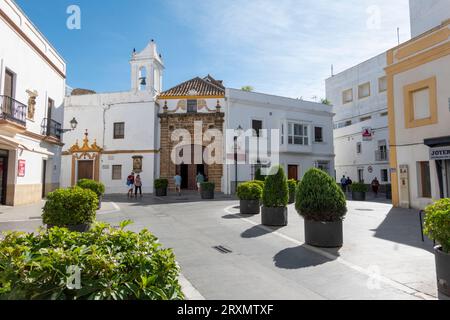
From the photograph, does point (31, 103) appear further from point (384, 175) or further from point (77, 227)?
point (384, 175)

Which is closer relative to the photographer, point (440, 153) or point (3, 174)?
point (440, 153)

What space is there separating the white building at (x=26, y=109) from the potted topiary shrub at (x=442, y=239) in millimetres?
14099

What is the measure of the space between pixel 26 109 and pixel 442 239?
1722 cm

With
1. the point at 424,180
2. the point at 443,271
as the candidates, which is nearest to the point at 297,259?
the point at 443,271

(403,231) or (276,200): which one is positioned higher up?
(276,200)

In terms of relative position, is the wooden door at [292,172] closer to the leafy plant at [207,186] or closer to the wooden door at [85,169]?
the leafy plant at [207,186]

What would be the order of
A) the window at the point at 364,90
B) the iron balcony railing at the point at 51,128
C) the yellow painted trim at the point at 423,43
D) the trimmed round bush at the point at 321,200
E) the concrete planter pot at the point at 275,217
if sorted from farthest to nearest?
the window at the point at 364,90
the iron balcony railing at the point at 51,128
the yellow painted trim at the point at 423,43
the concrete planter pot at the point at 275,217
the trimmed round bush at the point at 321,200

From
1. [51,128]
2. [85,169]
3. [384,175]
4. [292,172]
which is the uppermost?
[51,128]

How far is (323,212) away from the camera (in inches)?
255

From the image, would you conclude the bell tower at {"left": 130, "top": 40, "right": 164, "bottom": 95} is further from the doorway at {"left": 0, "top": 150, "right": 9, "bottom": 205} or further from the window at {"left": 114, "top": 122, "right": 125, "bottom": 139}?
the doorway at {"left": 0, "top": 150, "right": 9, "bottom": 205}

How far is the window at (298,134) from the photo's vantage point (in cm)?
2602

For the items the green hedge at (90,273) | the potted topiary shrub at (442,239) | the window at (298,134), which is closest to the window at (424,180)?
the potted topiary shrub at (442,239)
